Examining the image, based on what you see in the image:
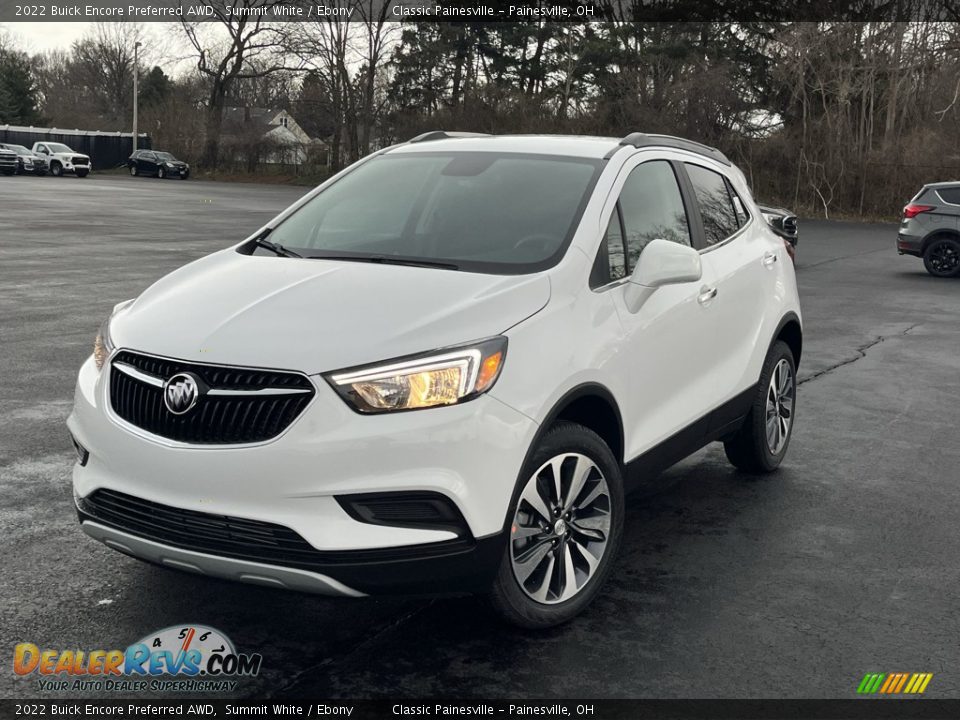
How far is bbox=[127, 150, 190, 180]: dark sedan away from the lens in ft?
208

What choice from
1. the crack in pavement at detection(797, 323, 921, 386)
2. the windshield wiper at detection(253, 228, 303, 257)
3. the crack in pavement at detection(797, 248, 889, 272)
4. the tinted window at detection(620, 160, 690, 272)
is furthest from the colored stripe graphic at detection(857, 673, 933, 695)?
the crack in pavement at detection(797, 248, 889, 272)

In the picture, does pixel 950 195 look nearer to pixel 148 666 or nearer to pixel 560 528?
pixel 560 528

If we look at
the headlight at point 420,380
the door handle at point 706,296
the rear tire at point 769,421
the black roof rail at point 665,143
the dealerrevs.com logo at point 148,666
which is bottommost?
the dealerrevs.com logo at point 148,666

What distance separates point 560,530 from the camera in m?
4.14

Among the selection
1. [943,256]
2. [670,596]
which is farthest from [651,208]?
[943,256]

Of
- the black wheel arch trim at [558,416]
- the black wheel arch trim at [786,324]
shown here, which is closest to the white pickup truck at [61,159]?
the black wheel arch trim at [786,324]

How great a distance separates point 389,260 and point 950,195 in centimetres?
1807

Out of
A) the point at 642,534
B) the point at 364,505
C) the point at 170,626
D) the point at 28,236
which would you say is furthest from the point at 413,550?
the point at 28,236

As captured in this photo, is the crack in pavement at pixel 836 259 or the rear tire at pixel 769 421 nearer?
the rear tire at pixel 769 421

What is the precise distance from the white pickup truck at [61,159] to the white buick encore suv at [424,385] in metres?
59.1

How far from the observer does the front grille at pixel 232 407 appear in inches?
139

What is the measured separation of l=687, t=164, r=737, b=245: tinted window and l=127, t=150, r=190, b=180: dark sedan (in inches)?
2392

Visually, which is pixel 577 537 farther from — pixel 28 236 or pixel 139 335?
pixel 28 236

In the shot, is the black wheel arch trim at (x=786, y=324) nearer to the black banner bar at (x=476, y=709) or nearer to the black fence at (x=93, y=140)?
the black banner bar at (x=476, y=709)
